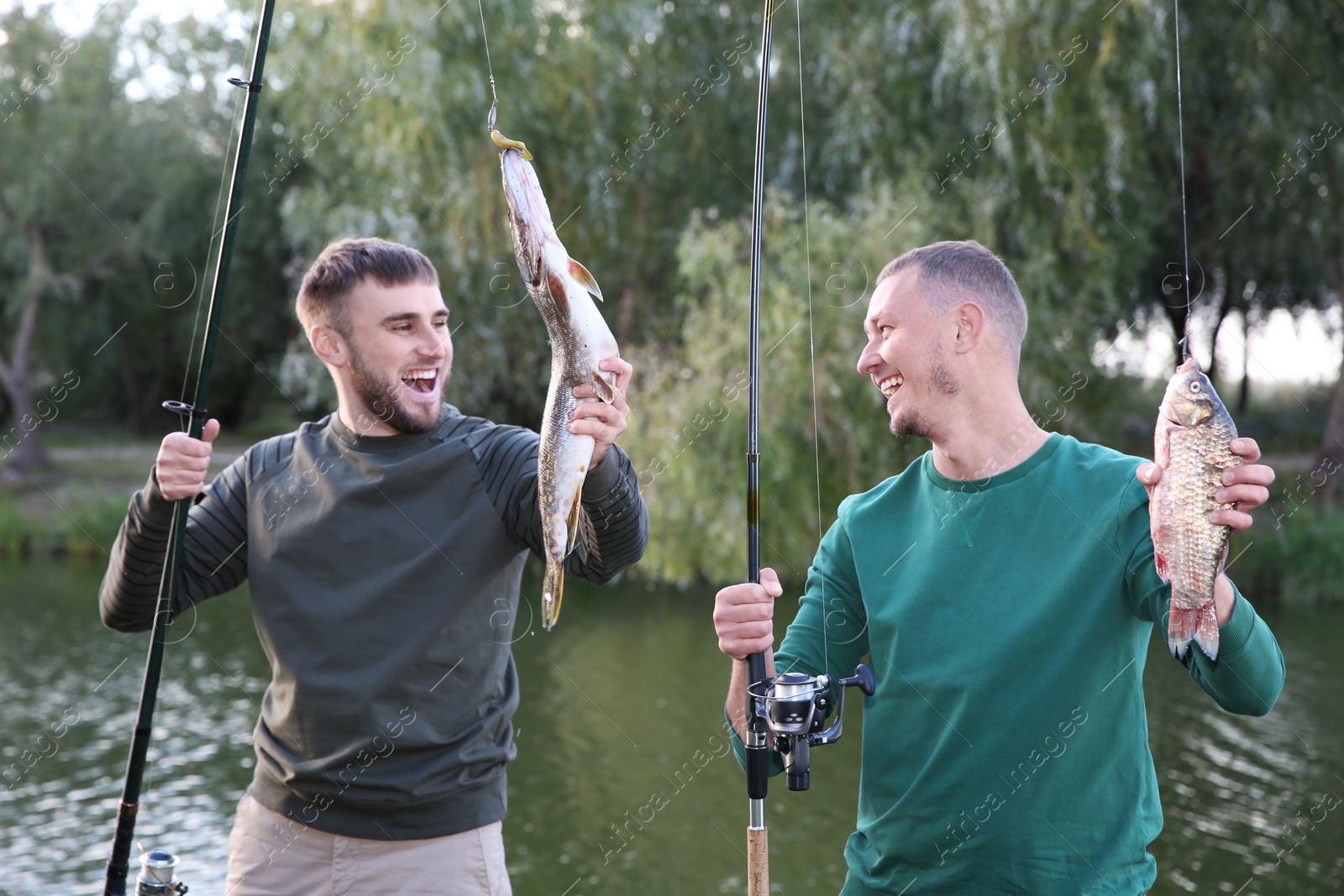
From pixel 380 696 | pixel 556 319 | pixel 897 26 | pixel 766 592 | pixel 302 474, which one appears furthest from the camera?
pixel 897 26

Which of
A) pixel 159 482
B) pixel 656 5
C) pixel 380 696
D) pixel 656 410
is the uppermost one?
pixel 656 5

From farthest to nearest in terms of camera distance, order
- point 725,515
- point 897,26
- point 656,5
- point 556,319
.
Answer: point 656,5, point 897,26, point 725,515, point 556,319

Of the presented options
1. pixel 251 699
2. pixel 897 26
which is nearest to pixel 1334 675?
pixel 897 26

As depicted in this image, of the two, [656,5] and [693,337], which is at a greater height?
[656,5]

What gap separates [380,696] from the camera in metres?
2.60

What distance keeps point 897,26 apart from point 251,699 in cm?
919

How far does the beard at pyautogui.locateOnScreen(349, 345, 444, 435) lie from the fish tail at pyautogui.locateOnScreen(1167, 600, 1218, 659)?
1671mm

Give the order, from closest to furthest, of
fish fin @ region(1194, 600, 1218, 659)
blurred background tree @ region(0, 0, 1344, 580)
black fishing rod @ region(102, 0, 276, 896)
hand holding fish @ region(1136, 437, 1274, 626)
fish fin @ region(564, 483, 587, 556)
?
A: hand holding fish @ region(1136, 437, 1274, 626), fish fin @ region(1194, 600, 1218, 659), fish fin @ region(564, 483, 587, 556), black fishing rod @ region(102, 0, 276, 896), blurred background tree @ region(0, 0, 1344, 580)

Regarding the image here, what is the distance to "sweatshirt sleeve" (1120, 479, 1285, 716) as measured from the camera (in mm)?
2020

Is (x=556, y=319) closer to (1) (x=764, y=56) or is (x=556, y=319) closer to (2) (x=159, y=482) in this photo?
(1) (x=764, y=56)

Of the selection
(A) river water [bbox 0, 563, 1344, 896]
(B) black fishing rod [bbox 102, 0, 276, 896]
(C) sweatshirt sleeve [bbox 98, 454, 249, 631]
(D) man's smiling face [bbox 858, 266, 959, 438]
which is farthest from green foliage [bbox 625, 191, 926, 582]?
(D) man's smiling face [bbox 858, 266, 959, 438]

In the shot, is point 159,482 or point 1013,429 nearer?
point 1013,429

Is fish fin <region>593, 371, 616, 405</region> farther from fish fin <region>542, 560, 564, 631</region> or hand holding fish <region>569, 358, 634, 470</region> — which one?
fish fin <region>542, 560, 564, 631</region>

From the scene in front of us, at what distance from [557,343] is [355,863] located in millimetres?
1316
